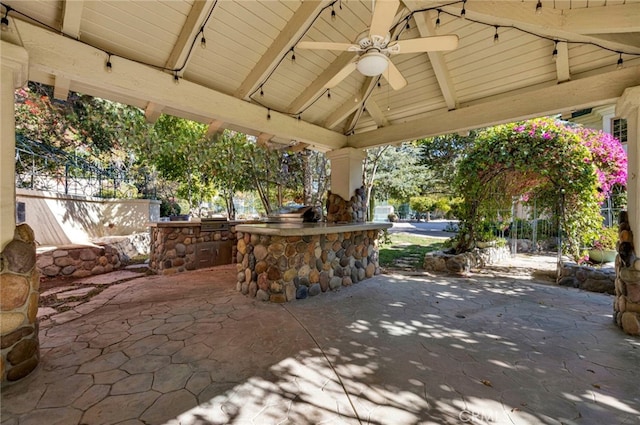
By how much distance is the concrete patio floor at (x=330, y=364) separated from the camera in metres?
1.68

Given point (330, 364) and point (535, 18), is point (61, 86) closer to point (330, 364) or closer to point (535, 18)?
point (330, 364)

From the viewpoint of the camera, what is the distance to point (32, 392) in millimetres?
1830

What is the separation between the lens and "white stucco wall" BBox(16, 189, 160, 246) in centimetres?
571

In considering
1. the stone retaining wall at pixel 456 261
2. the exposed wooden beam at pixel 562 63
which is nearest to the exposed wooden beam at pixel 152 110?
the exposed wooden beam at pixel 562 63

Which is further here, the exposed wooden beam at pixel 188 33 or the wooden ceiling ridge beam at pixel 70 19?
the exposed wooden beam at pixel 188 33

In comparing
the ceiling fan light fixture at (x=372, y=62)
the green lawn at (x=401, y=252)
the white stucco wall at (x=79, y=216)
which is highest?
the ceiling fan light fixture at (x=372, y=62)

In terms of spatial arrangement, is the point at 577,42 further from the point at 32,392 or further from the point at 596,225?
the point at 32,392

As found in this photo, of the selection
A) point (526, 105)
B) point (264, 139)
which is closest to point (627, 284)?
point (526, 105)

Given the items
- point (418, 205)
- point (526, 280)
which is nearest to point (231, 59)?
point (526, 280)

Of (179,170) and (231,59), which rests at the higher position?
(231,59)

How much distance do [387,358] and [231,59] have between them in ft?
12.4

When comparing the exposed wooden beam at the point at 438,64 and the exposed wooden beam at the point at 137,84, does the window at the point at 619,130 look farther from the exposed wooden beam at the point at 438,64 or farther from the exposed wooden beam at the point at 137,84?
the exposed wooden beam at the point at 137,84

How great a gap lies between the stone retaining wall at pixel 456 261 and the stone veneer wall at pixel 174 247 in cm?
517

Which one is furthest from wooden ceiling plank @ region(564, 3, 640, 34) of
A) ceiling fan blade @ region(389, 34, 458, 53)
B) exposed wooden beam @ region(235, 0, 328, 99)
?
exposed wooden beam @ region(235, 0, 328, 99)
